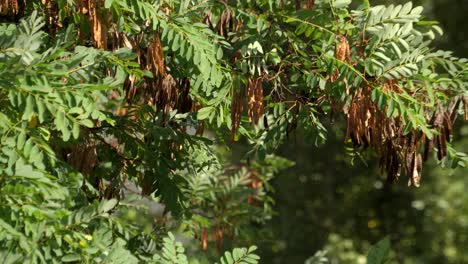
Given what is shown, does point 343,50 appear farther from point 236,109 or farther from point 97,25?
point 97,25

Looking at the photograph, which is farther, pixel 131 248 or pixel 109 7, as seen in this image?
pixel 131 248

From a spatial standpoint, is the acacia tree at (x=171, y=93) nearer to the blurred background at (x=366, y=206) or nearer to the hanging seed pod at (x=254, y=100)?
the hanging seed pod at (x=254, y=100)

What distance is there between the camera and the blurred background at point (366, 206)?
17.2 metres

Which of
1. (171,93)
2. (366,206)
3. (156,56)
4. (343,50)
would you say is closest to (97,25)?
(156,56)

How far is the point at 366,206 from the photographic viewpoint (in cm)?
1786

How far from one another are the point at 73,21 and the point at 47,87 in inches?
46.4

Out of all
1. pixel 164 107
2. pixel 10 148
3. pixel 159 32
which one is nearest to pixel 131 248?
pixel 164 107

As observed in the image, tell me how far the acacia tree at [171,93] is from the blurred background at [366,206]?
12.0m

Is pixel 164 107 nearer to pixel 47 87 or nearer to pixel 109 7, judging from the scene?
pixel 109 7

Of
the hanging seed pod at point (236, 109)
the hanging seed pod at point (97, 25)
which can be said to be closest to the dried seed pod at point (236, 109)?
the hanging seed pod at point (236, 109)

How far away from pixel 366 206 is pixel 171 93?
45.2 ft

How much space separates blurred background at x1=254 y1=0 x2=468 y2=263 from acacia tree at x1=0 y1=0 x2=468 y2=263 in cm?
1204

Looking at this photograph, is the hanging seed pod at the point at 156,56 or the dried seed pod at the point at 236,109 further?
the dried seed pod at the point at 236,109

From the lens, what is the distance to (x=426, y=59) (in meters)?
4.61
